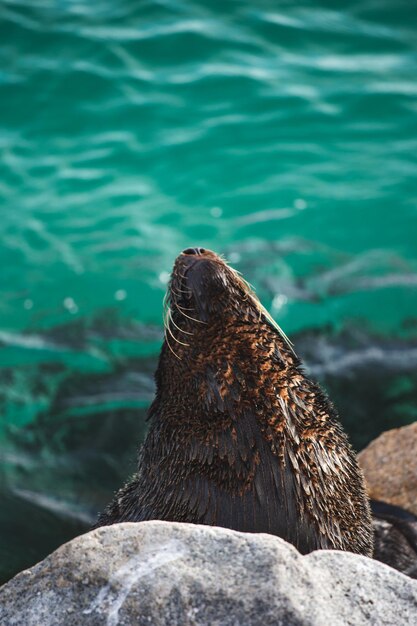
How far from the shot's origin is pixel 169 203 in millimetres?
7969

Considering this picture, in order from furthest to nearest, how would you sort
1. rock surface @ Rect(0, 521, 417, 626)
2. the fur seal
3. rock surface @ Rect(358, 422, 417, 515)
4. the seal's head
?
1. rock surface @ Rect(358, 422, 417, 515)
2. the seal's head
3. the fur seal
4. rock surface @ Rect(0, 521, 417, 626)

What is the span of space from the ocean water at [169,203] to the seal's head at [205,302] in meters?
2.00

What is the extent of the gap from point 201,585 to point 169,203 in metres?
5.82

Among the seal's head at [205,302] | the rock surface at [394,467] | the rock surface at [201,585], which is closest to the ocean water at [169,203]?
the rock surface at [394,467]

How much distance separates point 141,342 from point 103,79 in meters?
3.88

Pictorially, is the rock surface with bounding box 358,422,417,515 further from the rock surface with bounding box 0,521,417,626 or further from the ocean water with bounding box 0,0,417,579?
the rock surface with bounding box 0,521,417,626

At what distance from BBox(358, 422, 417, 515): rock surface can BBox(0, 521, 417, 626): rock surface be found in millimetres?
1572

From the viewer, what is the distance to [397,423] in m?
5.71

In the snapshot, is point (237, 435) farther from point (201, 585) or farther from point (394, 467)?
point (394, 467)

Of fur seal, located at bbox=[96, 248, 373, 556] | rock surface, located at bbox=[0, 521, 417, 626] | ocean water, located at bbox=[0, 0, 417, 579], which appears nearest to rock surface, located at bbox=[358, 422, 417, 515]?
fur seal, located at bbox=[96, 248, 373, 556]

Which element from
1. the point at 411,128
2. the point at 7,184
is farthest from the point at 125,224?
the point at 411,128

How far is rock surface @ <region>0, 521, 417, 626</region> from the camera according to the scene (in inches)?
93.6

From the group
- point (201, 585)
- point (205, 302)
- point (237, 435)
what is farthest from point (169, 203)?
point (201, 585)

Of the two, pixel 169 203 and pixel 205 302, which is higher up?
pixel 169 203
